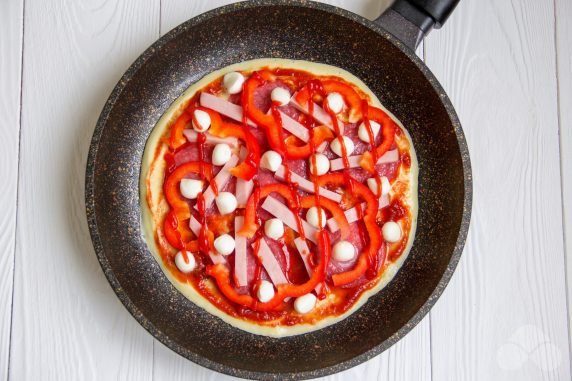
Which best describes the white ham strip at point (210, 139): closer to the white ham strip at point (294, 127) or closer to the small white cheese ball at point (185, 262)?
the white ham strip at point (294, 127)

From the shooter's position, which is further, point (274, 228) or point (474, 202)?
point (474, 202)

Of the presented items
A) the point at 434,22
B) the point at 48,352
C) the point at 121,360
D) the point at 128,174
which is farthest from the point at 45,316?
the point at 434,22

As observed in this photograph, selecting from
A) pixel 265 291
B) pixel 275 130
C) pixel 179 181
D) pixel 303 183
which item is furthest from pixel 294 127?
pixel 265 291

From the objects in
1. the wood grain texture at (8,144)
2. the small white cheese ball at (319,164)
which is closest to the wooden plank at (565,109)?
the small white cheese ball at (319,164)

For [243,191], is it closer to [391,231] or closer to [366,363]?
[391,231]

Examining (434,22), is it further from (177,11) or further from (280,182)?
(177,11)

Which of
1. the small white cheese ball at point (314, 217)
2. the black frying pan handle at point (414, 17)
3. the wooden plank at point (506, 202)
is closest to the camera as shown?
the black frying pan handle at point (414, 17)

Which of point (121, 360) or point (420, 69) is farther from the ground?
point (420, 69)
